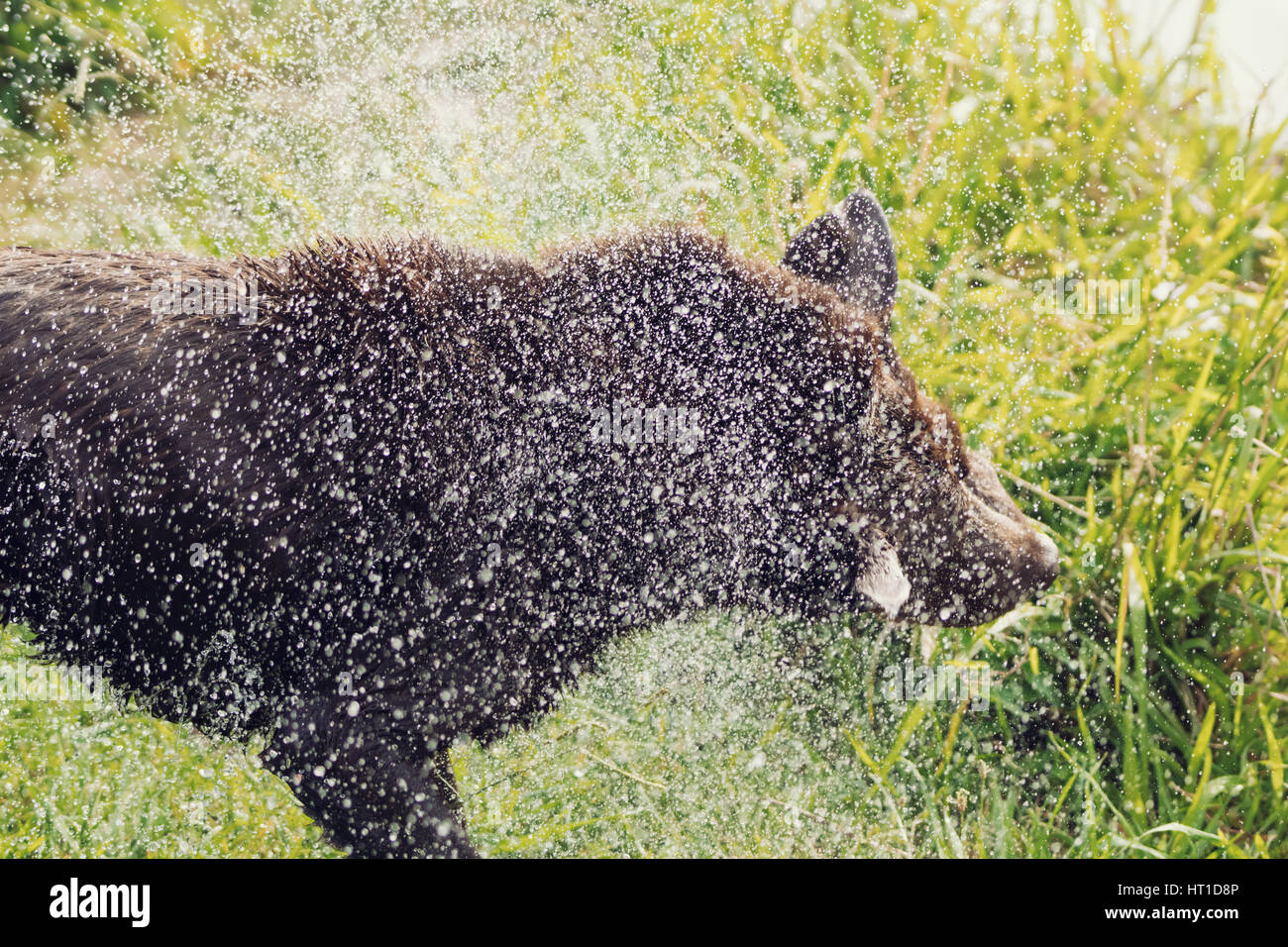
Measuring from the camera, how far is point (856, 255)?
2.99 metres

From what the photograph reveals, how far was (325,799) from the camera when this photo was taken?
2.62m

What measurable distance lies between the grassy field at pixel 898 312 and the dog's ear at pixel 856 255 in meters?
1.32

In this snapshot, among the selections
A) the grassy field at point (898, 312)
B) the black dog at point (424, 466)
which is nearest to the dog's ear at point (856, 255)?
the black dog at point (424, 466)

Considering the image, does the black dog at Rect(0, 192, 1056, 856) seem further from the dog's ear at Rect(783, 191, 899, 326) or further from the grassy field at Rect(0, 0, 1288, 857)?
the grassy field at Rect(0, 0, 1288, 857)

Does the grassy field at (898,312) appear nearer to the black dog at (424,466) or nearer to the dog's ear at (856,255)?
the black dog at (424,466)

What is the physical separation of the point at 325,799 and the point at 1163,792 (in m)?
2.74

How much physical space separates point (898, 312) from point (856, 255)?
153 centimetres

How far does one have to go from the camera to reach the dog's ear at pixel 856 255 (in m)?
2.99

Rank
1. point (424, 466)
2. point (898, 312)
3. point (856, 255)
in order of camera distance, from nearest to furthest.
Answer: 1. point (424, 466)
2. point (856, 255)
3. point (898, 312)

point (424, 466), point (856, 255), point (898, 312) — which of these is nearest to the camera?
point (424, 466)

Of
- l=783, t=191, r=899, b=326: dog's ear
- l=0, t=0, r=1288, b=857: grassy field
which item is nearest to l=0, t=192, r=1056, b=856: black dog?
l=783, t=191, r=899, b=326: dog's ear

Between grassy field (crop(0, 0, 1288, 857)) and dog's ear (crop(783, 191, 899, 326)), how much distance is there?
132 centimetres

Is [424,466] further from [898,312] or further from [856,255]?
[898,312]

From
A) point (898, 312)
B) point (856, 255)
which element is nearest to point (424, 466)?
point (856, 255)
